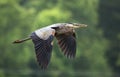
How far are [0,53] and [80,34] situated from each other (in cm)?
386

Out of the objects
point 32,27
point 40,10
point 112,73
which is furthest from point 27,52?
point 112,73

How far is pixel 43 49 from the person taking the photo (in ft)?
23.6

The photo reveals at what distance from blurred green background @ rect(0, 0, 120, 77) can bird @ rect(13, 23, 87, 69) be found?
16.7 metres

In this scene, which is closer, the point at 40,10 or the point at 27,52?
the point at 27,52

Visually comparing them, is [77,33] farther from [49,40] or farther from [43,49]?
[43,49]

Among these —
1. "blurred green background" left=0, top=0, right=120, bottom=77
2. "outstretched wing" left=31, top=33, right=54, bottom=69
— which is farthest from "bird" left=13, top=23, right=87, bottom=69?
"blurred green background" left=0, top=0, right=120, bottom=77

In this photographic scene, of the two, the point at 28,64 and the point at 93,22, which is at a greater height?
the point at 93,22

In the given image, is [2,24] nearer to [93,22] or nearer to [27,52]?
[27,52]

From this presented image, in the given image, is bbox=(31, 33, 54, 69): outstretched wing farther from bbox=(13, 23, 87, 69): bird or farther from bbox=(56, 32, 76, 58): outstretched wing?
bbox=(56, 32, 76, 58): outstretched wing

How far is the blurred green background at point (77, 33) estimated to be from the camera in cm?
2648

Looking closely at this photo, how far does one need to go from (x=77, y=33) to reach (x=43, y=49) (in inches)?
821

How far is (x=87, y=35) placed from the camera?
93.7 ft

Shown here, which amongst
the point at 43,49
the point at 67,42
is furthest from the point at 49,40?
the point at 67,42

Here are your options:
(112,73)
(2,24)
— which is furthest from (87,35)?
(2,24)
